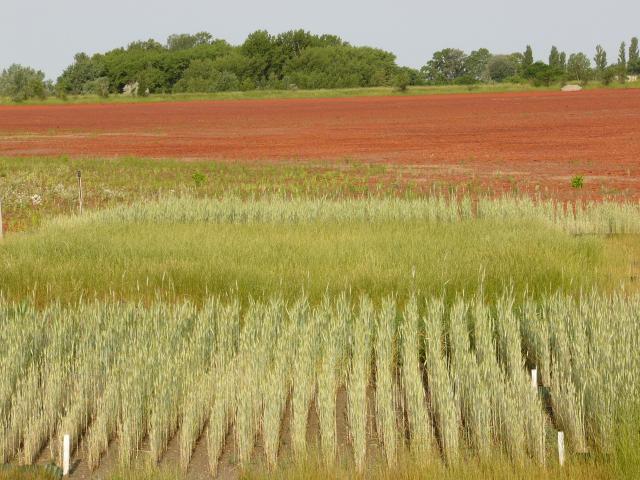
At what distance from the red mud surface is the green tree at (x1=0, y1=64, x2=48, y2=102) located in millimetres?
26418

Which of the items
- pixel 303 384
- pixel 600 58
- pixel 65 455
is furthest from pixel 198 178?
pixel 600 58

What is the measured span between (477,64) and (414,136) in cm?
11160

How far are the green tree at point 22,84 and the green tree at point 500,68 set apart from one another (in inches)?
2676

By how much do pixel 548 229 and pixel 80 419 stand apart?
7.36m

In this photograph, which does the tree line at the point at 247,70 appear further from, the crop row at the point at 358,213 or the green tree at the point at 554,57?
the crop row at the point at 358,213

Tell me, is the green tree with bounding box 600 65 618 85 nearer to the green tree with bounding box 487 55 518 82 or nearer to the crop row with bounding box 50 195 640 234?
the green tree with bounding box 487 55 518 82

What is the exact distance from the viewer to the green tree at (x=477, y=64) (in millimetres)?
140000

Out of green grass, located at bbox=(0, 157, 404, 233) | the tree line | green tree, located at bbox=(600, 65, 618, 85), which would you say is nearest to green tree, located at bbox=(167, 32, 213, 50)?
the tree line

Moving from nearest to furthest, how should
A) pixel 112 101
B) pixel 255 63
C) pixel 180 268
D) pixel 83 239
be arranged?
pixel 180 268 < pixel 83 239 < pixel 112 101 < pixel 255 63

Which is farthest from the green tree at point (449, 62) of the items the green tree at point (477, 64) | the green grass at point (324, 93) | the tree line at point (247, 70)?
the green grass at point (324, 93)

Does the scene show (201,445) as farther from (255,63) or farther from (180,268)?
(255,63)

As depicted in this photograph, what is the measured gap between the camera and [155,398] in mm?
5836

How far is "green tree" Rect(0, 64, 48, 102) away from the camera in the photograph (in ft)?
279

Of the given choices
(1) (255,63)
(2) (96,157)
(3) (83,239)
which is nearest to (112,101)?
(1) (255,63)
